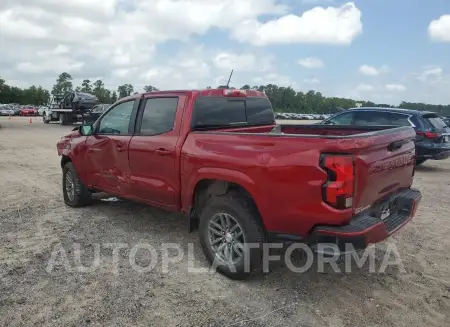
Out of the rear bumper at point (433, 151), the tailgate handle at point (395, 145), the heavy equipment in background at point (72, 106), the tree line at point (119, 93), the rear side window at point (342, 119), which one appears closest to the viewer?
the tailgate handle at point (395, 145)

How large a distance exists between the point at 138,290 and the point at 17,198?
451 centimetres

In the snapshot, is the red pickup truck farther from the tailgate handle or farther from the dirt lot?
the dirt lot

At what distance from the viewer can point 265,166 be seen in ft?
11.8

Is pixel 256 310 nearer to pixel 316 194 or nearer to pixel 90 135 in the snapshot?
pixel 316 194

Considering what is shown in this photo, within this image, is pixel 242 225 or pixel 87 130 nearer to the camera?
pixel 242 225

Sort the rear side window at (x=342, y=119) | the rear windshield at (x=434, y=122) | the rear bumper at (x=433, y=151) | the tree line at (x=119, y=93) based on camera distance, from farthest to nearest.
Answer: the tree line at (x=119, y=93) → the rear side window at (x=342, y=119) → the rear windshield at (x=434, y=122) → the rear bumper at (x=433, y=151)

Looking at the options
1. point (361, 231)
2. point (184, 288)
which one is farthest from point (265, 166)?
point (184, 288)

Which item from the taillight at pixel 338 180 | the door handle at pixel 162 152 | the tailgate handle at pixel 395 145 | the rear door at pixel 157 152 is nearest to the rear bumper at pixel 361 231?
the taillight at pixel 338 180

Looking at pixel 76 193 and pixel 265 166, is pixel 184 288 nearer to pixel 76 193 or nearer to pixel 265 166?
pixel 265 166

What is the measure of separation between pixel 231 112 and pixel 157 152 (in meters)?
1.04

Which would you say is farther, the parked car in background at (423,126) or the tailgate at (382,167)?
the parked car in background at (423,126)

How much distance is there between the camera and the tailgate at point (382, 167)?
10.9 ft

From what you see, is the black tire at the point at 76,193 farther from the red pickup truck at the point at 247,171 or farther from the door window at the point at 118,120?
the door window at the point at 118,120

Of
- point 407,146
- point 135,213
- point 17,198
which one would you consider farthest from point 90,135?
point 407,146
